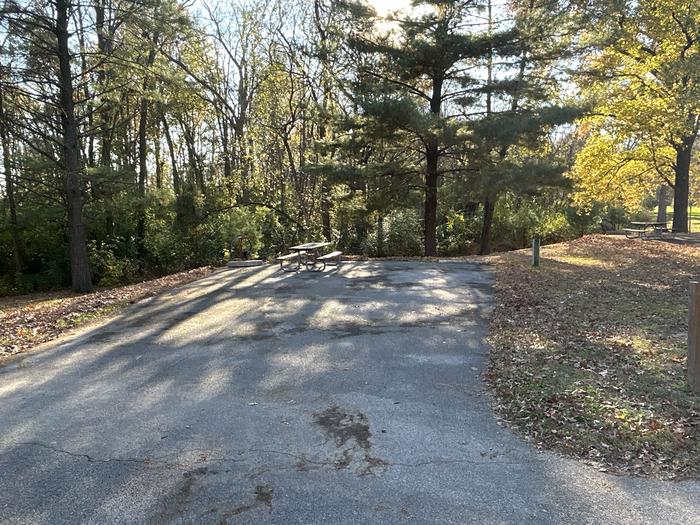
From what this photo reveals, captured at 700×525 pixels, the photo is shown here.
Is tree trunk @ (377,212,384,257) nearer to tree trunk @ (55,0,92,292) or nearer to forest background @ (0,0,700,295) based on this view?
forest background @ (0,0,700,295)

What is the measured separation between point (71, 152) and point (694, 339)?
13.8m

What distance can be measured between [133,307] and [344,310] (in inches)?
154

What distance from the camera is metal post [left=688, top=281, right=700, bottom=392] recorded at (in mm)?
4009

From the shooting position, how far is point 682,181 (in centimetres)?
1788

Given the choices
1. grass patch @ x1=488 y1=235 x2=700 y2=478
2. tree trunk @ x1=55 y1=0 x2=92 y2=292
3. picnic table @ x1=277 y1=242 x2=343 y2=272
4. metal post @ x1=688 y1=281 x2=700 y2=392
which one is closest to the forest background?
tree trunk @ x1=55 y1=0 x2=92 y2=292

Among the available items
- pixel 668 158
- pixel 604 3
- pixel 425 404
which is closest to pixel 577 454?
pixel 425 404

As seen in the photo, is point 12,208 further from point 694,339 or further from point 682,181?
point 682,181

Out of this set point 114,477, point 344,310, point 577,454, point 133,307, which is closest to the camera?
point 114,477

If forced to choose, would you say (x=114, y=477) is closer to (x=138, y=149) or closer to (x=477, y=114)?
(x=477, y=114)

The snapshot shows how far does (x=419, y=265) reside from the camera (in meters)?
13.4

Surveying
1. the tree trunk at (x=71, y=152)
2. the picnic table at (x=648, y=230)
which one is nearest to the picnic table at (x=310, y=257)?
the tree trunk at (x=71, y=152)

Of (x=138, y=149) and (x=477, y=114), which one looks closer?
(x=477, y=114)

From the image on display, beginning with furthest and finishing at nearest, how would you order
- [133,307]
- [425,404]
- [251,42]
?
1. [251,42]
2. [133,307]
3. [425,404]

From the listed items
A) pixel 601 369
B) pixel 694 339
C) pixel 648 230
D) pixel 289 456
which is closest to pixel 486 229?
pixel 648 230
